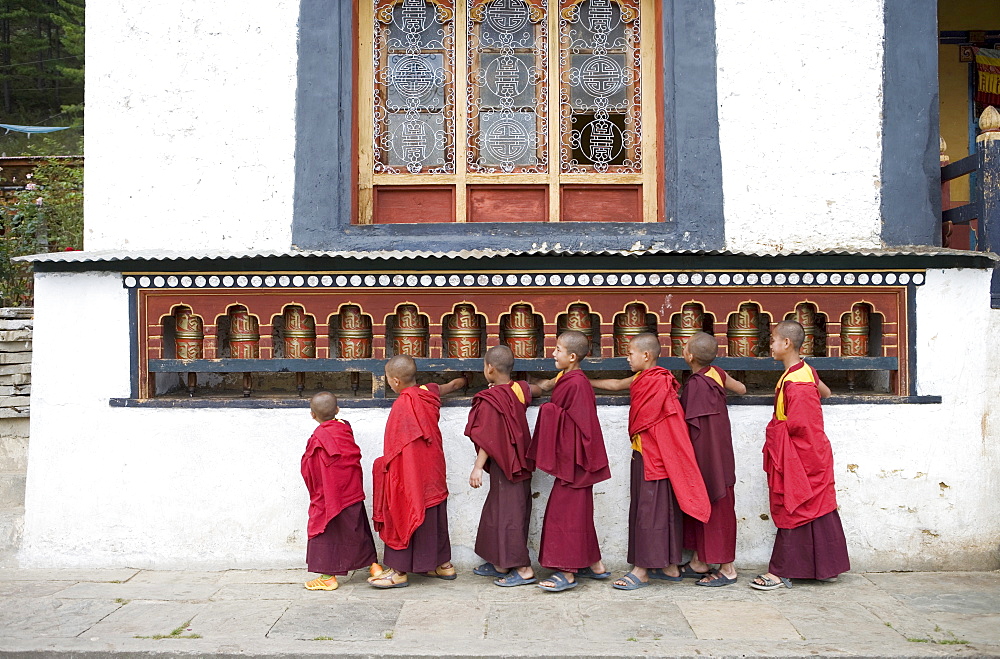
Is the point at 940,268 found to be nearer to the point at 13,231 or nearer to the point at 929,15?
the point at 929,15

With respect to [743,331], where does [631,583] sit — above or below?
below

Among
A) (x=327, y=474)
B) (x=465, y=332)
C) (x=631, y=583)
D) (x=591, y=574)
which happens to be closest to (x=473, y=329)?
(x=465, y=332)

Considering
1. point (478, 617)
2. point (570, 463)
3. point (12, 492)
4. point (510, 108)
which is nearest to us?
point (478, 617)

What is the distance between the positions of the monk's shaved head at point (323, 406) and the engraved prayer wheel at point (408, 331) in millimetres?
520

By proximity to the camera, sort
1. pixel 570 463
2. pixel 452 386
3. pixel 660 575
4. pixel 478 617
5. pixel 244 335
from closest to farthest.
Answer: pixel 478 617
pixel 570 463
pixel 660 575
pixel 452 386
pixel 244 335

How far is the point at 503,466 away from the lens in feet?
13.8

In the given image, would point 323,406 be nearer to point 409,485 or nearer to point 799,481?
point 409,485

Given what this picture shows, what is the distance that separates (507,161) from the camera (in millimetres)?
5098

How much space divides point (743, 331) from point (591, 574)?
156 cm

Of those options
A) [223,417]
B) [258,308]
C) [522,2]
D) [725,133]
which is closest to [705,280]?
[725,133]

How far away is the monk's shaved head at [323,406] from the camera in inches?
169

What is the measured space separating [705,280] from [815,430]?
3.18 ft

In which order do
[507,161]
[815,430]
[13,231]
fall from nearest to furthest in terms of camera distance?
[815,430] → [507,161] → [13,231]

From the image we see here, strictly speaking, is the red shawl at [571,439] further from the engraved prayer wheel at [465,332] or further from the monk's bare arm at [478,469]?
the engraved prayer wheel at [465,332]
